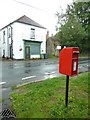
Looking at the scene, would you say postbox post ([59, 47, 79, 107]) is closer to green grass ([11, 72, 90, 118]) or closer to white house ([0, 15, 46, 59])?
green grass ([11, 72, 90, 118])

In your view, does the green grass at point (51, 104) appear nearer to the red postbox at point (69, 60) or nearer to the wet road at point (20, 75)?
the wet road at point (20, 75)

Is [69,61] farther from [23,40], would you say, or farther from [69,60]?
[23,40]

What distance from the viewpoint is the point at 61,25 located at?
44562 millimetres

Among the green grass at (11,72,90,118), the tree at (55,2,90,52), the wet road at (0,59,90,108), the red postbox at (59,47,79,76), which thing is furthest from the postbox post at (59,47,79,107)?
the tree at (55,2,90,52)

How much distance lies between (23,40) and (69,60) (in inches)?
1097

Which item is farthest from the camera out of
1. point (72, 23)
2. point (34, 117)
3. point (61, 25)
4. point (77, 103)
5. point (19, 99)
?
point (61, 25)

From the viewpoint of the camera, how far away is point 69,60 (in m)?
5.63

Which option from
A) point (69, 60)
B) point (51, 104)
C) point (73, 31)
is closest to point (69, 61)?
point (69, 60)

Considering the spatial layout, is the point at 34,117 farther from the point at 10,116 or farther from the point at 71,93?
the point at 71,93

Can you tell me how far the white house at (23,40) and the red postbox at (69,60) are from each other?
88.2 ft

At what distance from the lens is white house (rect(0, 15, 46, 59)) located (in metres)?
32.4

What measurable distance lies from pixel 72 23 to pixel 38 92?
113ft

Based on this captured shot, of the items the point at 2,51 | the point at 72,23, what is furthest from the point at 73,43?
the point at 2,51

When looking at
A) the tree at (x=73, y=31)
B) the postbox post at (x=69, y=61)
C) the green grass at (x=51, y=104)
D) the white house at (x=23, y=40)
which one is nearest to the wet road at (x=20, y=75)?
the green grass at (x=51, y=104)
